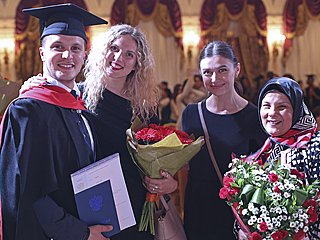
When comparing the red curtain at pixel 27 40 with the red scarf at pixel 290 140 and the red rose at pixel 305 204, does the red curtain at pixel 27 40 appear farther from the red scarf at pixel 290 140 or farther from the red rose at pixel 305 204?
the red rose at pixel 305 204

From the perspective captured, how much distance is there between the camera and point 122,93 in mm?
2252

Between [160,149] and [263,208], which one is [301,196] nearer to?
[263,208]

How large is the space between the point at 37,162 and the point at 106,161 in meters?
0.34

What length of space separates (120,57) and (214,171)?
1.06m

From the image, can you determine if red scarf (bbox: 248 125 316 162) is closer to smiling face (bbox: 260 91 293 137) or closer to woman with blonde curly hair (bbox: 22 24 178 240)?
smiling face (bbox: 260 91 293 137)

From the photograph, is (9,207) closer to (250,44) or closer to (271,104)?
(271,104)

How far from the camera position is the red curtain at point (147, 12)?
972 centimetres

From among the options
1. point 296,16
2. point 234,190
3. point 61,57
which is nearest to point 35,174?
point 61,57

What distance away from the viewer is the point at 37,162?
4.71ft

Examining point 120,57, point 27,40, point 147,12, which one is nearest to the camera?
point 120,57

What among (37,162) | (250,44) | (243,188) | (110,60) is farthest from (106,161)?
(250,44)

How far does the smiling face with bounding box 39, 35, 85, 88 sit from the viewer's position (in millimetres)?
1655

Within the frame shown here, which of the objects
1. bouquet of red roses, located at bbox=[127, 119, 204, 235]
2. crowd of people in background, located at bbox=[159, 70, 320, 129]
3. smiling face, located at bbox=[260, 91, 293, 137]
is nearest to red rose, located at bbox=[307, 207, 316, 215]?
smiling face, located at bbox=[260, 91, 293, 137]

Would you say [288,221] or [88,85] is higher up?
[88,85]
